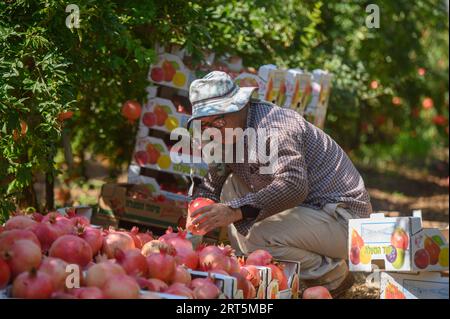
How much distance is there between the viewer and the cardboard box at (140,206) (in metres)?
4.80

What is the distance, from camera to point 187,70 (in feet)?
16.4

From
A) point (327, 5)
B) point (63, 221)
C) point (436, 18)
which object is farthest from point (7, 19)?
point (436, 18)

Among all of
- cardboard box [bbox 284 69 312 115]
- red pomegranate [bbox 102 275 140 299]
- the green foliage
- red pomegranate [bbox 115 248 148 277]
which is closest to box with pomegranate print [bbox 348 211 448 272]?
red pomegranate [bbox 115 248 148 277]

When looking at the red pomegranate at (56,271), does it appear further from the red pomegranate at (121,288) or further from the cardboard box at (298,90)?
the cardboard box at (298,90)

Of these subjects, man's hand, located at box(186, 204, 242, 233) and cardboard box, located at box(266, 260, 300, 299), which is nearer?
cardboard box, located at box(266, 260, 300, 299)

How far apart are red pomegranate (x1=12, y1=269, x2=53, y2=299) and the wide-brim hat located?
4.19 feet

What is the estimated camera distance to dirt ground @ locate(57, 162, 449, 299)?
22.7 feet

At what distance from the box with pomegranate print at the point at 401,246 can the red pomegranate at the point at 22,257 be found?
4.00ft

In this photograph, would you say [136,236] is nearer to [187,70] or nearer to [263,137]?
[263,137]

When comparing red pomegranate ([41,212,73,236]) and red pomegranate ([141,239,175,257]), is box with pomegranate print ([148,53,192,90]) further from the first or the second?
red pomegranate ([141,239,175,257])

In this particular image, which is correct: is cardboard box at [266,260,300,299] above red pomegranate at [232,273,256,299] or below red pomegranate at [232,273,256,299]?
below

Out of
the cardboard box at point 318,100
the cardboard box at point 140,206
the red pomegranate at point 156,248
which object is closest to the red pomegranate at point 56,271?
the red pomegranate at point 156,248
